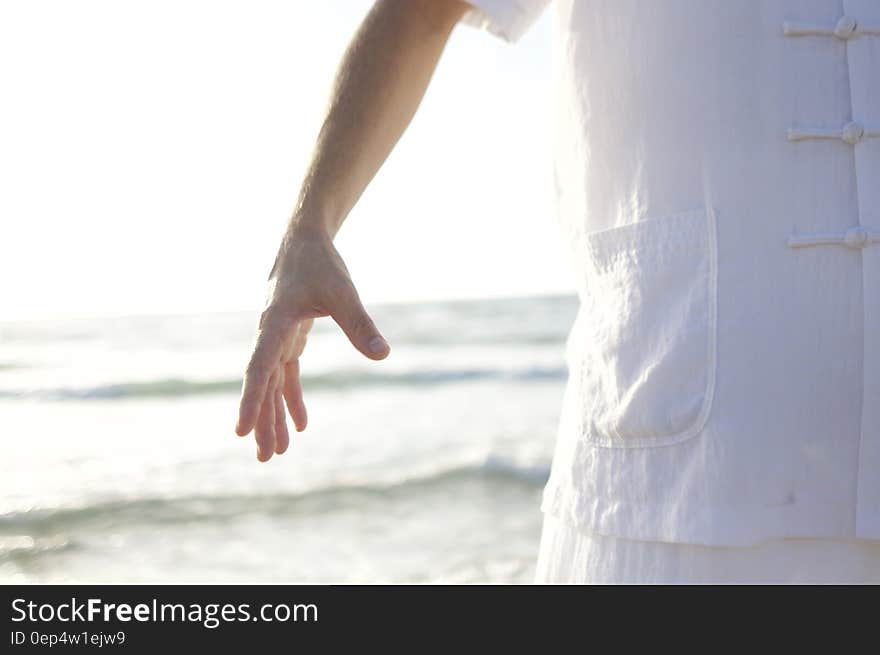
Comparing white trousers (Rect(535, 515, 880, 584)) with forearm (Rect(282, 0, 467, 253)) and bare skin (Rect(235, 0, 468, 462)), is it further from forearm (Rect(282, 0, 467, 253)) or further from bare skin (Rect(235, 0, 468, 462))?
forearm (Rect(282, 0, 467, 253))

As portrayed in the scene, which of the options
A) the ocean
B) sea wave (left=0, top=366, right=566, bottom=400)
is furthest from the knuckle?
sea wave (left=0, top=366, right=566, bottom=400)

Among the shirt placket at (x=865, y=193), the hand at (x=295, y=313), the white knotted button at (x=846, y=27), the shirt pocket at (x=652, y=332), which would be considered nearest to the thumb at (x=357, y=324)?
the hand at (x=295, y=313)

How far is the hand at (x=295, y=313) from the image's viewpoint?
1.05m

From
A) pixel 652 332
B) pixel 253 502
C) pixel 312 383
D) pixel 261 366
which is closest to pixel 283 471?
pixel 253 502

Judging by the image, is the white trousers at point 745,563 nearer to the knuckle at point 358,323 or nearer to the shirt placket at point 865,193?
the shirt placket at point 865,193

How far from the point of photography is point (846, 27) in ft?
3.20

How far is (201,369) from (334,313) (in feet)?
44.7

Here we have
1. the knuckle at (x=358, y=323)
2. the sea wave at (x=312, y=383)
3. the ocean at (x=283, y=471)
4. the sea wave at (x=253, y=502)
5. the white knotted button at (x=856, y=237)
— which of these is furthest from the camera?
the sea wave at (x=312, y=383)

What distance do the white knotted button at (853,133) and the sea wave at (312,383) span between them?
11.7 m

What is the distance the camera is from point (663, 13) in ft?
3.36

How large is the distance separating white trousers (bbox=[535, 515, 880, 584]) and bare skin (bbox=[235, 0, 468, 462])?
0.36 meters

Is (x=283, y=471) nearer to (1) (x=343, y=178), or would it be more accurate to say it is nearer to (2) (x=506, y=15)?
(1) (x=343, y=178)
